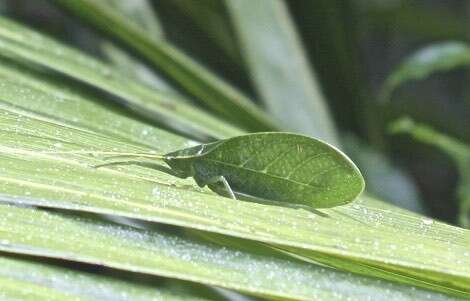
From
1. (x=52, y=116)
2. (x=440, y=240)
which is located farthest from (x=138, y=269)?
(x=52, y=116)

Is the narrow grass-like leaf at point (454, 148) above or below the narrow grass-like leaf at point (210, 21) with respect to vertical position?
below

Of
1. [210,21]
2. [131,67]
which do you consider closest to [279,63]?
[131,67]

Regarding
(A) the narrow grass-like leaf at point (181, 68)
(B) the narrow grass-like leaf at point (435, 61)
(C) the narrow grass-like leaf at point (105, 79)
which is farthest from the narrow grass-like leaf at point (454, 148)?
(C) the narrow grass-like leaf at point (105, 79)

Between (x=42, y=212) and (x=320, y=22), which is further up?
(x=320, y=22)

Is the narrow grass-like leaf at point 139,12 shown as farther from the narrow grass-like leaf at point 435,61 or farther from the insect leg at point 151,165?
the insect leg at point 151,165

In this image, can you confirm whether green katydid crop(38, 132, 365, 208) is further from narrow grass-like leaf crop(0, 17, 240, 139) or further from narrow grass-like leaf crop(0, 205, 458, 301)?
narrow grass-like leaf crop(0, 17, 240, 139)

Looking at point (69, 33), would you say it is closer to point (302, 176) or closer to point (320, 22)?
point (320, 22)

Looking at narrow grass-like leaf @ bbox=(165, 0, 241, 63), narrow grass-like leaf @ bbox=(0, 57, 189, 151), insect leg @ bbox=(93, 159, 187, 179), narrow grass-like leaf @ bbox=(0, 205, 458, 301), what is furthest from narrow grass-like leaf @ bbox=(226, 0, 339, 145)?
narrow grass-like leaf @ bbox=(0, 205, 458, 301)

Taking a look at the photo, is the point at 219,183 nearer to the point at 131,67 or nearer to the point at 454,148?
the point at 131,67
